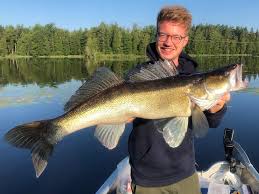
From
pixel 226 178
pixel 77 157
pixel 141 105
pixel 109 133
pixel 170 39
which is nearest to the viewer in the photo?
pixel 141 105

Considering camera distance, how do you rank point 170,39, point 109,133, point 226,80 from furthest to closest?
point 170,39 < point 109,133 < point 226,80

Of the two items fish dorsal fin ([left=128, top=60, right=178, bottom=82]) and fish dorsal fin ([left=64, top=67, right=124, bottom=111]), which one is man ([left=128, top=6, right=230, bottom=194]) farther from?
fish dorsal fin ([left=64, top=67, right=124, bottom=111])

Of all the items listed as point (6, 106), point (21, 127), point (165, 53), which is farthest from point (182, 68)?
point (6, 106)

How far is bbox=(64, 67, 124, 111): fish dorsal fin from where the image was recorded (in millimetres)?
3311

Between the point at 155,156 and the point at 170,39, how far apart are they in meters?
1.19

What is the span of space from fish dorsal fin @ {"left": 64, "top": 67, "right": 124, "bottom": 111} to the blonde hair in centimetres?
82

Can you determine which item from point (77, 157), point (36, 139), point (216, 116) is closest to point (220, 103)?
point (216, 116)

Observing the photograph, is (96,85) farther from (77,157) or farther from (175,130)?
(77,157)

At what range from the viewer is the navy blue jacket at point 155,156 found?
138 inches

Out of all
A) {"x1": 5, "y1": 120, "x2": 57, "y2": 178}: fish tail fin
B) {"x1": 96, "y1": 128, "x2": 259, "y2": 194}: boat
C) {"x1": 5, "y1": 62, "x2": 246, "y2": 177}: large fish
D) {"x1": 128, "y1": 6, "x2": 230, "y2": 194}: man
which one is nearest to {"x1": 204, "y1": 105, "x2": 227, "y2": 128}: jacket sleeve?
{"x1": 128, "y1": 6, "x2": 230, "y2": 194}: man

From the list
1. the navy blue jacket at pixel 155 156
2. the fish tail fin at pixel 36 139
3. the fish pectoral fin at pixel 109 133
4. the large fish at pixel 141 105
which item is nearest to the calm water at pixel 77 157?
the navy blue jacket at pixel 155 156

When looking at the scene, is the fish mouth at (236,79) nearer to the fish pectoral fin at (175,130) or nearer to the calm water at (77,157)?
the fish pectoral fin at (175,130)

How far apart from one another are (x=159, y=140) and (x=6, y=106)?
14716mm

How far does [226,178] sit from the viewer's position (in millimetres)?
6250
